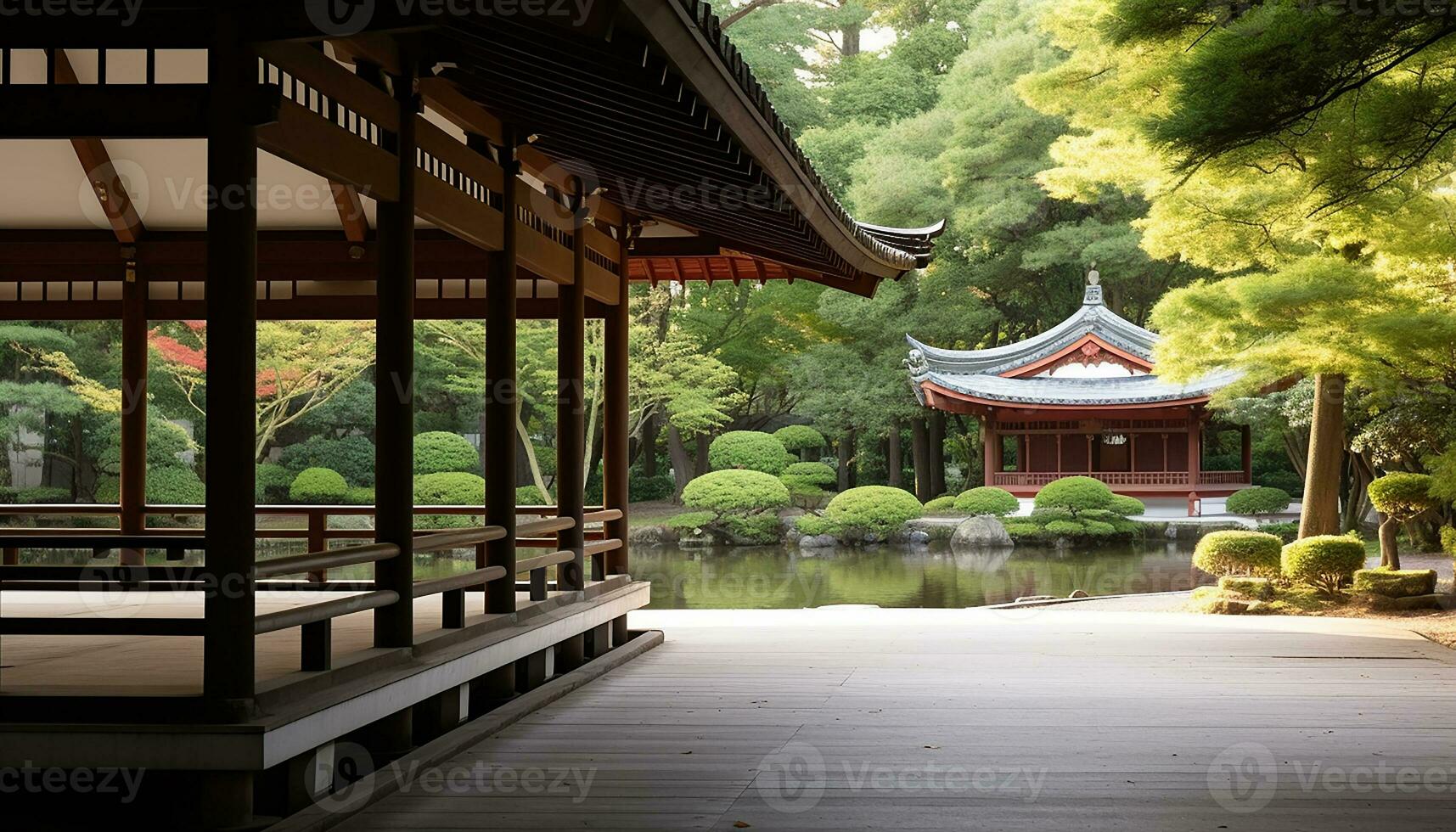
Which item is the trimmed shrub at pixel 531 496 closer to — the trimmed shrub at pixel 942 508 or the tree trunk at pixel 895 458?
the trimmed shrub at pixel 942 508

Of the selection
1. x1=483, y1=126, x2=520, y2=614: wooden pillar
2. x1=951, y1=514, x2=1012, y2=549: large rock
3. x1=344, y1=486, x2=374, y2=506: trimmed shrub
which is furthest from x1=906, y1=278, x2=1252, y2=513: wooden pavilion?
x1=483, y1=126, x2=520, y2=614: wooden pillar

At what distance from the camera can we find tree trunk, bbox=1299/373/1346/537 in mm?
13828

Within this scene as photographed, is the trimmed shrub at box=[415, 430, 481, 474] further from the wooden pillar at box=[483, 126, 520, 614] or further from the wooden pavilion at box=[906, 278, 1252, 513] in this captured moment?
the wooden pillar at box=[483, 126, 520, 614]

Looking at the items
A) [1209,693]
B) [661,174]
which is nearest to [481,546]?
[661,174]

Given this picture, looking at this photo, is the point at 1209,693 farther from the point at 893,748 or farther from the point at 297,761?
the point at 297,761

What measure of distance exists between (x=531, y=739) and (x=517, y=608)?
4.13 feet

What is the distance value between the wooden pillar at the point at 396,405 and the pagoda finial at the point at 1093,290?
25.3 metres

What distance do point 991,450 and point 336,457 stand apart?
1436 centimetres

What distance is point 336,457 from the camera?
26641 mm

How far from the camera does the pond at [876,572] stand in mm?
18656

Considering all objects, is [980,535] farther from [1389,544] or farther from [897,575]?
[1389,544]

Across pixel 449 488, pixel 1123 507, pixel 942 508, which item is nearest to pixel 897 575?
pixel 942 508

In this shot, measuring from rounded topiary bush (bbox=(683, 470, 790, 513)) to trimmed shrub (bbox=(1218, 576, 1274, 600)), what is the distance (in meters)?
13.4

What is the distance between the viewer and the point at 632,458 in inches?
1337
